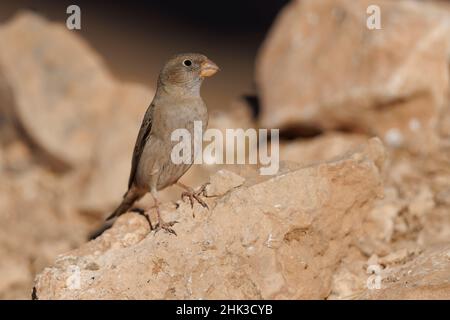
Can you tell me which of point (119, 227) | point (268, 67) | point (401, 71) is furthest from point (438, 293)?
point (268, 67)

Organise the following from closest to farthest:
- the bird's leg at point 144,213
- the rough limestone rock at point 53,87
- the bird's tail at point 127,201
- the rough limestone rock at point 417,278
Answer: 1. the rough limestone rock at point 417,278
2. the bird's leg at point 144,213
3. the bird's tail at point 127,201
4. the rough limestone rock at point 53,87

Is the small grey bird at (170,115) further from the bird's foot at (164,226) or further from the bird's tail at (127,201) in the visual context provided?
the bird's foot at (164,226)

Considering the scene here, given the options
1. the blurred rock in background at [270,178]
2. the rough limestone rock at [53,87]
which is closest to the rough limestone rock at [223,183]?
the blurred rock in background at [270,178]

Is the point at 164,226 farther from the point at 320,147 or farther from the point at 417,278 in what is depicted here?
the point at 320,147

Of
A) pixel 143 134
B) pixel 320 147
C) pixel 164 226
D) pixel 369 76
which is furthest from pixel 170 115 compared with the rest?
pixel 369 76

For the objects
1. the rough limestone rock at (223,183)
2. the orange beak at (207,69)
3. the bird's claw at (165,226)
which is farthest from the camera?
the orange beak at (207,69)

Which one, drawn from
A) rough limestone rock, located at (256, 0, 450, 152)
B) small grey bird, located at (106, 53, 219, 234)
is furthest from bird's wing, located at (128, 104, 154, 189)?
rough limestone rock, located at (256, 0, 450, 152)

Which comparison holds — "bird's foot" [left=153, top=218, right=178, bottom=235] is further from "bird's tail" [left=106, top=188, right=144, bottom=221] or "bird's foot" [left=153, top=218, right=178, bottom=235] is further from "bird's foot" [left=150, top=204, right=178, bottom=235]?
"bird's tail" [left=106, top=188, right=144, bottom=221]

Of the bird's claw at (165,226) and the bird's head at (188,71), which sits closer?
the bird's claw at (165,226)

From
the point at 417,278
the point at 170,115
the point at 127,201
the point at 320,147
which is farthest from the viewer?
the point at 320,147
